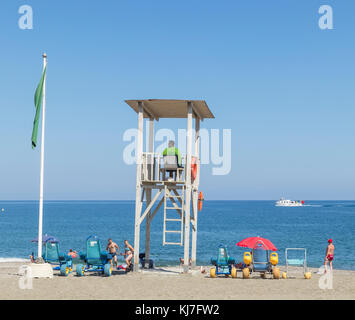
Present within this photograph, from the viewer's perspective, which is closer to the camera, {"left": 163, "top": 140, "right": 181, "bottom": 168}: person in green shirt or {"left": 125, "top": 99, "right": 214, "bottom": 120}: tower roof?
{"left": 125, "top": 99, "right": 214, "bottom": 120}: tower roof

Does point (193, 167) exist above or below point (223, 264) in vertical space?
above

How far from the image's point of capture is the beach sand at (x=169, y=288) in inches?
551

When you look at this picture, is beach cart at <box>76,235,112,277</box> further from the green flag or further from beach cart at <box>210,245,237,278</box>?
the green flag

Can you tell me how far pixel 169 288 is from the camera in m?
15.6

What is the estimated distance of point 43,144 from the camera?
18.7m

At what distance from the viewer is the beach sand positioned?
14.0m

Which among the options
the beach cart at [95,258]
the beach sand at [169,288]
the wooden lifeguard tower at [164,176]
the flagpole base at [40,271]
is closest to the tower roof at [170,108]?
the wooden lifeguard tower at [164,176]

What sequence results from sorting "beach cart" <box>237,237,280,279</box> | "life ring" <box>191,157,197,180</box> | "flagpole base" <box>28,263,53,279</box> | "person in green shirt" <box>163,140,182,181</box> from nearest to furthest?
"flagpole base" <box>28,263,53,279</box>, "beach cart" <box>237,237,280,279</box>, "person in green shirt" <box>163,140,182,181</box>, "life ring" <box>191,157,197,180</box>

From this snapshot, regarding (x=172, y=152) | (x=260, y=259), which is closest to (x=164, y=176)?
(x=172, y=152)

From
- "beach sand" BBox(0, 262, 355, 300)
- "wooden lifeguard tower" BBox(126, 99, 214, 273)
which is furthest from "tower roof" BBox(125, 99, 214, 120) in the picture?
"beach sand" BBox(0, 262, 355, 300)

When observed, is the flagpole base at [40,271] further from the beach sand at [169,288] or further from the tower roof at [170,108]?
the tower roof at [170,108]

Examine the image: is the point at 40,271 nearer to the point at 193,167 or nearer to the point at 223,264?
the point at 223,264
